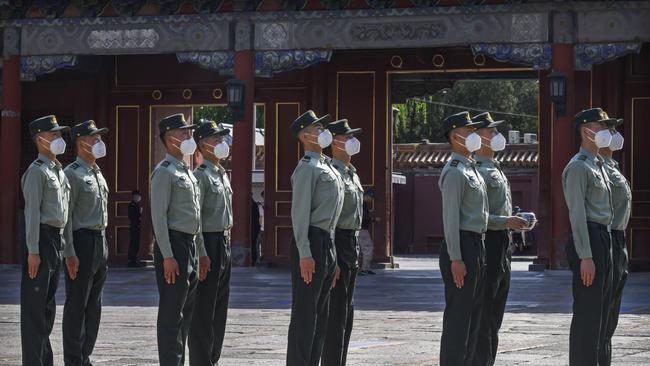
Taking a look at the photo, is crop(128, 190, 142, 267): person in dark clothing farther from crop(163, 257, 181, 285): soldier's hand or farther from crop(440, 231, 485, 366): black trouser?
crop(440, 231, 485, 366): black trouser

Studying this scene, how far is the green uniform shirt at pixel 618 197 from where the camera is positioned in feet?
33.7

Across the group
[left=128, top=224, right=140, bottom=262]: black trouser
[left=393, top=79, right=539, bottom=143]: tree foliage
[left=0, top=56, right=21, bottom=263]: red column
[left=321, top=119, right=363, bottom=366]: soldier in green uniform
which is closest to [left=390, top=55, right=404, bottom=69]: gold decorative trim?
[left=128, top=224, right=140, bottom=262]: black trouser

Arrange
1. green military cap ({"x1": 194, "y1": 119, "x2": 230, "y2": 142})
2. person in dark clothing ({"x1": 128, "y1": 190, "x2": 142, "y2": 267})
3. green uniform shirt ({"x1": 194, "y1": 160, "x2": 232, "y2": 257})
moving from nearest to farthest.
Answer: green uniform shirt ({"x1": 194, "y1": 160, "x2": 232, "y2": 257}) < green military cap ({"x1": 194, "y1": 119, "x2": 230, "y2": 142}) < person in dark clothing ({"x1": 128, "y1": 190, "x2": 142, "y2": 267})

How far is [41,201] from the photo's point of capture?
419 inches

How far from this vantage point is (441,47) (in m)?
25.7

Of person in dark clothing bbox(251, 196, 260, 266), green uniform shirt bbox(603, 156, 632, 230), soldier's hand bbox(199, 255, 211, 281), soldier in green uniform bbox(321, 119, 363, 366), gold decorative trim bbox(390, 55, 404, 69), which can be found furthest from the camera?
person in dark clothing bbox(251, 196, 260, 266)

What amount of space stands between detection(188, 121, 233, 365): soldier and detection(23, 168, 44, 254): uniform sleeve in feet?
3.71

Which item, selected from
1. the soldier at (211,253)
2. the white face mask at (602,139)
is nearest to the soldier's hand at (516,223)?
the white face mask at (602,139)

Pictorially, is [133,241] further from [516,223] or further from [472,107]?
[472,107]

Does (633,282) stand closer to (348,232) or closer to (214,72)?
(214,72)

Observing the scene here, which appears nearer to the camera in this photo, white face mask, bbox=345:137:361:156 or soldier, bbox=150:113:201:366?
soldier, bbox=150:113:201:366

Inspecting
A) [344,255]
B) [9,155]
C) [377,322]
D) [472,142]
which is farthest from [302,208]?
[9,155]

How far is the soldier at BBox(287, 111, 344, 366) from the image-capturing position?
1021cm

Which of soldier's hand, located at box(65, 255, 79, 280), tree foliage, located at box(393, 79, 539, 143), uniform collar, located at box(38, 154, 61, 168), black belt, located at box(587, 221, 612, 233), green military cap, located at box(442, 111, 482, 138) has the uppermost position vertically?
tree foliage, located at box(393, 79, 539, 143)
